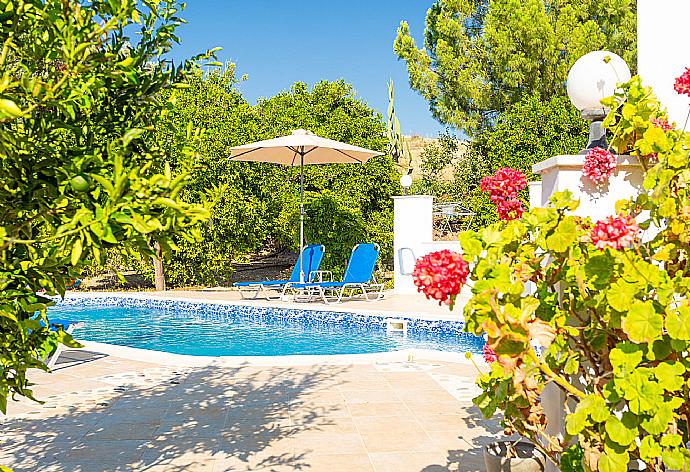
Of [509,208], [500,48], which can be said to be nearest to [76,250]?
[509,208]

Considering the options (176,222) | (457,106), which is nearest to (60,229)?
(176,222)

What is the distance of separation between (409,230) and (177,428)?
31.6ft

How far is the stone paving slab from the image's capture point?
13.1 ft

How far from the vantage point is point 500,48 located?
1861cm

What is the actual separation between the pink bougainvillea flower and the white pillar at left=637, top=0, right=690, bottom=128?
104cm

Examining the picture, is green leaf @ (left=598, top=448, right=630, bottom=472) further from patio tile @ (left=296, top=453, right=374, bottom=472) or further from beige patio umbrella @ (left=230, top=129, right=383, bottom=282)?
beige patio umbrella @ (left=230, top=129, right=383, bottom=282)

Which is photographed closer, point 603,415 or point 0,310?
point 0,310

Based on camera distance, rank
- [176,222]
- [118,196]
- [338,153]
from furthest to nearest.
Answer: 1. [338,153]
2. [176,222]
3. [118,196]

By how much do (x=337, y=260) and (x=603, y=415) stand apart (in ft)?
47.8

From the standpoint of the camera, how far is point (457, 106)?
19984 millimetres

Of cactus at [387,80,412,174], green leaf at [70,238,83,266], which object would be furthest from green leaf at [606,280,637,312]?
cactus at [387,80,412,174]

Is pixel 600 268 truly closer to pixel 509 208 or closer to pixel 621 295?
pixel 621 295

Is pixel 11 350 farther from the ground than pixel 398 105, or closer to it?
closer to it

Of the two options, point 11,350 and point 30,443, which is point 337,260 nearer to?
point 30,443
